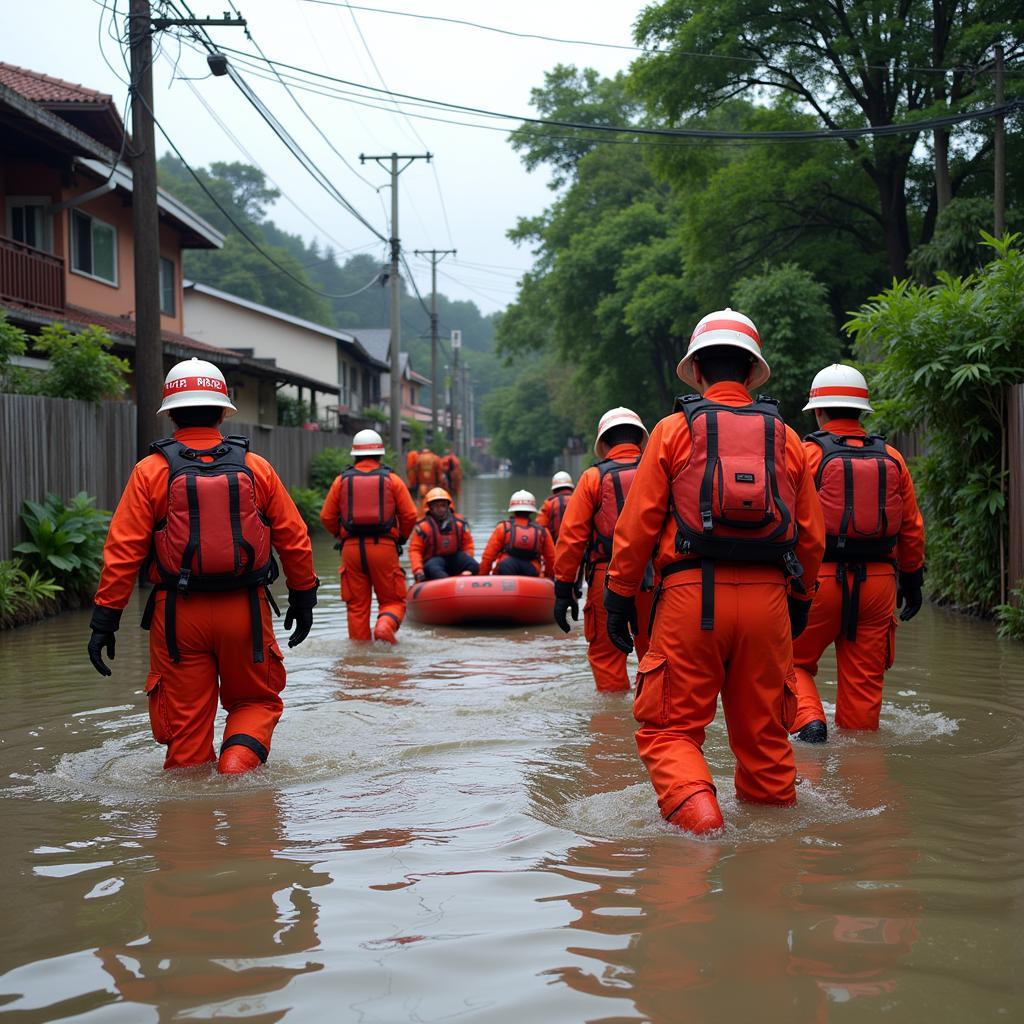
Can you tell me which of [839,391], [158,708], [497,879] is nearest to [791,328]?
[839,391]

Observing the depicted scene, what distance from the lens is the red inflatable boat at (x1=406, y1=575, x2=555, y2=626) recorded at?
1249 cm

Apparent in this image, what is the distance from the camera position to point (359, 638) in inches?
447

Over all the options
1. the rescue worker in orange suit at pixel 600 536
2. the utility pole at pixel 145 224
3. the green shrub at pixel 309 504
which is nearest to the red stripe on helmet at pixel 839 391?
the rescue worker in orange suit at pixel 600 536

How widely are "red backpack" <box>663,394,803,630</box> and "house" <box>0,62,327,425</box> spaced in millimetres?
14154

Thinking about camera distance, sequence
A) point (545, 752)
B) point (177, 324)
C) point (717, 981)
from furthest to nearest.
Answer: point (177, 324)
point (545, 752)
point (717, 981)

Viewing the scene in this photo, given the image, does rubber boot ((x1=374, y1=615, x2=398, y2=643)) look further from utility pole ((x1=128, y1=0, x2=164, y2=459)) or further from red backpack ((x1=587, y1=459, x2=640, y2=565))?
utility pole ((x1=128, y1=0, x2=164, y2=459))

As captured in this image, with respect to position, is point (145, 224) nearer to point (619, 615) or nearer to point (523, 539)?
point (523, 539)

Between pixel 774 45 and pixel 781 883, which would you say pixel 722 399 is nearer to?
pixel 781 883

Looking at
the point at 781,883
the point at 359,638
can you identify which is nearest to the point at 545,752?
the point at 781,883

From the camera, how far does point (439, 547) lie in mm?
13812

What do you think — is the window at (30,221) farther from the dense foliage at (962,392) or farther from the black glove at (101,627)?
the black glove at (101,627)

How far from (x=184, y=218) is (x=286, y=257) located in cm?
4932

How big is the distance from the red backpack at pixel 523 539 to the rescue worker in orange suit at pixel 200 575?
7.63 meters

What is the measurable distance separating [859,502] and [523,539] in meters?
7.26
